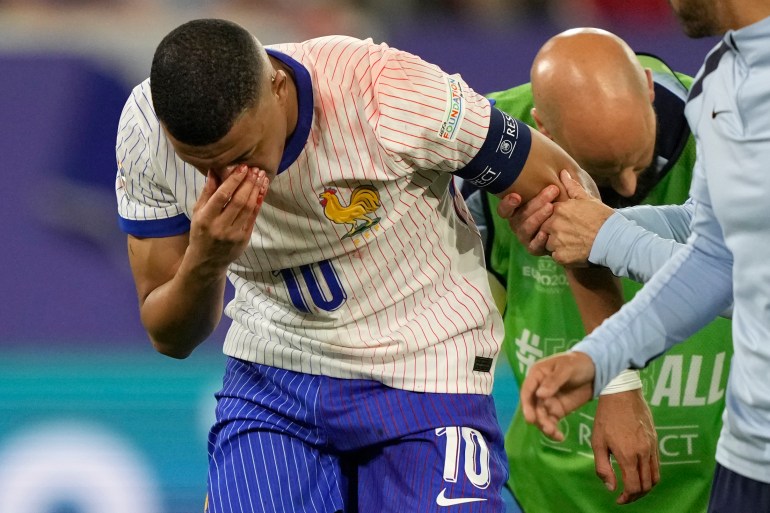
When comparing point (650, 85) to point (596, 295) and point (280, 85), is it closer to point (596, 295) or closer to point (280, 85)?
point (596, 295)

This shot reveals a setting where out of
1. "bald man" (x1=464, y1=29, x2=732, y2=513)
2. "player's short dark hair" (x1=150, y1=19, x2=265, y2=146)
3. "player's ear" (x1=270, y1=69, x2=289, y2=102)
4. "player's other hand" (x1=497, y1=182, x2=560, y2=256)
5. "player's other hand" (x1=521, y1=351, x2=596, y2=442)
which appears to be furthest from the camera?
"bald man" (x1=464, y1=29, x2=732, y2=513)

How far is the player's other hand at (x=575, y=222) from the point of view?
2.25 metres

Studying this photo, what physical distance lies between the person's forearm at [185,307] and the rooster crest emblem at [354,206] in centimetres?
22

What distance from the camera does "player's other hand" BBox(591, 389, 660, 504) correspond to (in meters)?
2.25

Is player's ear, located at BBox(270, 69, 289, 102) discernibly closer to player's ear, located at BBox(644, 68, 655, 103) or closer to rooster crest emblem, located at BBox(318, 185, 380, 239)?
rooster crest emblem, located at BBox(318, 185, 380, 239)

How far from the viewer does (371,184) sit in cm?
209

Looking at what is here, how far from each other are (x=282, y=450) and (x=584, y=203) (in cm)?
72

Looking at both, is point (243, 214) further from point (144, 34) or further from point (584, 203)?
point (144, 34)

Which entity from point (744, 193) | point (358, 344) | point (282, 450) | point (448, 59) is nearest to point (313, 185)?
point (358, 344)

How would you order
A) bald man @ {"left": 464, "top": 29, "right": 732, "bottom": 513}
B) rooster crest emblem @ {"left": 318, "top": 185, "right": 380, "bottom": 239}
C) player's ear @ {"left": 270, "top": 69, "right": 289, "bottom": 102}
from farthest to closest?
bald man @ {"left": 464, "top": 29, "right": 732, "bottom": 513} < rooster crest emblem @ {"left": 318, "top": 185, "right": 380, "bottom": 239} < player's ear @ {"left": 270, "top": 69, "right": 289, "bottom": 102}

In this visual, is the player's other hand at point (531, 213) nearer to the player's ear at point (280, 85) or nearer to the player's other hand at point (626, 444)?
the player's other hand at point (626, 444)

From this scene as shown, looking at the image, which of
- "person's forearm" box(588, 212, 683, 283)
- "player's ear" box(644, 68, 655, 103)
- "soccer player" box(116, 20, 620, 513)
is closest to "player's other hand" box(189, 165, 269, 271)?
"soccer player" box(116, 20, 620, 513)

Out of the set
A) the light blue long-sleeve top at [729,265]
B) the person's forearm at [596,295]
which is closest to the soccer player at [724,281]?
the light blue long-sleeve top at [729,265]

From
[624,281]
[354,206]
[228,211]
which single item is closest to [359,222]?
[354,206]
